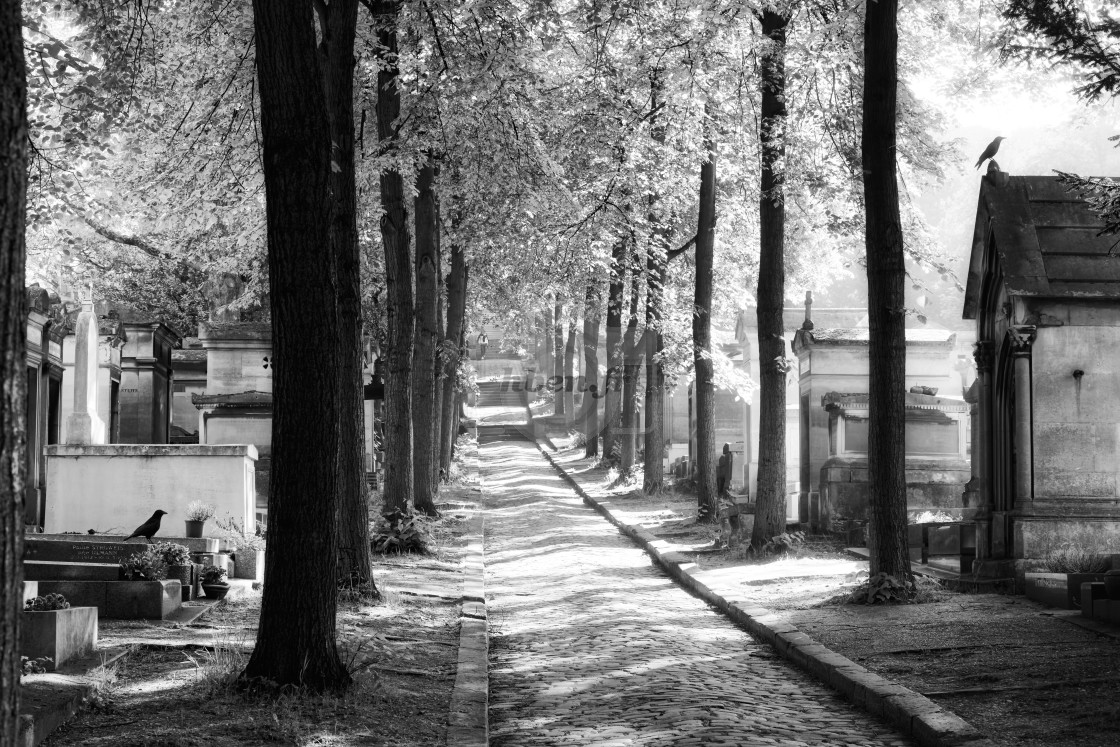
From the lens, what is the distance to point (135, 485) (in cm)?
1538

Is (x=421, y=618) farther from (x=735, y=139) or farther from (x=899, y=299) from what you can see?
(x=735, y=139)

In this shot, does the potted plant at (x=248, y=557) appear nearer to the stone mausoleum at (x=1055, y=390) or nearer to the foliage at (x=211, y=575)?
the foliage at (x=211, y=575)

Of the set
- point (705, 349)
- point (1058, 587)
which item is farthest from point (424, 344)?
point (1058, 587)

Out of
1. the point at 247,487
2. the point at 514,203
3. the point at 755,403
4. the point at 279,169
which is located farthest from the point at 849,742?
the point at 755,403

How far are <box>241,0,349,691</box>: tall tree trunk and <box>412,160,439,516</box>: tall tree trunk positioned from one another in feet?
41.4

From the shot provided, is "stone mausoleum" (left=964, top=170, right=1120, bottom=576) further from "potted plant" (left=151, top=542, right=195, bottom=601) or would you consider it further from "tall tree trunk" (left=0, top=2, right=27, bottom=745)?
"tall tree trunk" (left=0, top=2, right=27, bottom=745)

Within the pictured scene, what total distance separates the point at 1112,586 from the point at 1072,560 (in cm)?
282

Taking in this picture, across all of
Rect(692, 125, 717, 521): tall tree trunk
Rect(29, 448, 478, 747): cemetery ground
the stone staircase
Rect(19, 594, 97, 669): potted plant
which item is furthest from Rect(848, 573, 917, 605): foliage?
the stone staircase

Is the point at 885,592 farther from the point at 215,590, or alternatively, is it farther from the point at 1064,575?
the point at 215,590

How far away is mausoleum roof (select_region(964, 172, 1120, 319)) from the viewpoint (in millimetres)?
13602

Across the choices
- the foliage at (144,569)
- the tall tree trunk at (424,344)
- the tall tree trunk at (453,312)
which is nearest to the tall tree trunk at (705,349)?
the tall tree trunk at (424,344)

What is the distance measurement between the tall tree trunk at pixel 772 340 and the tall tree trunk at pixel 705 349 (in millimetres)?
4122

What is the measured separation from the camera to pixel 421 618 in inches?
438

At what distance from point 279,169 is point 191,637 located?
372cm
